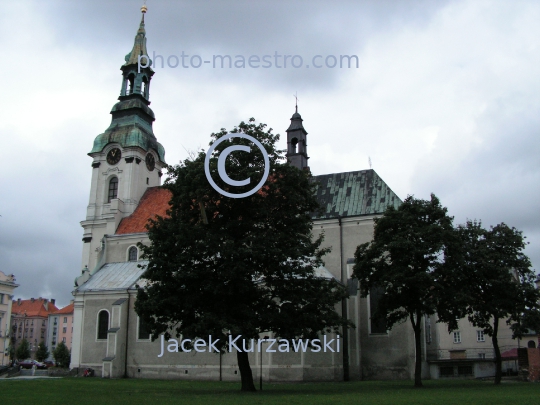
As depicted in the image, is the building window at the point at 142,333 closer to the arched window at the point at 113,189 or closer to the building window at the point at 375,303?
the arched window at the point at 113,189

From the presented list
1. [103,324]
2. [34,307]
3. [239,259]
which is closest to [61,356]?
[103,324]

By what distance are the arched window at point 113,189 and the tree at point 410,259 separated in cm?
2772

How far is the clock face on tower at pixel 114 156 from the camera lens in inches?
1976

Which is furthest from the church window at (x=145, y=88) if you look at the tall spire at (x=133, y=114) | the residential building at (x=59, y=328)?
the residential building at (x=59, y=328)

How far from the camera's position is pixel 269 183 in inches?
1016

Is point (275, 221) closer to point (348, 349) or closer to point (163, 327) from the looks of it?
point (163, 327)

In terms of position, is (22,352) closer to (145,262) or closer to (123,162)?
(123,162)

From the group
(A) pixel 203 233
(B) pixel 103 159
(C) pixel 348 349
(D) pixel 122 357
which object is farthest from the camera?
(B) pixel 103 159

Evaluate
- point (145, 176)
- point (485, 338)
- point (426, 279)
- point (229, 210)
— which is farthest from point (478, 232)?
point (485, 338)

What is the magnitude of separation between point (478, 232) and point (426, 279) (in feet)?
20.6

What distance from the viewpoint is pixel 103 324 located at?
42719 millimetres

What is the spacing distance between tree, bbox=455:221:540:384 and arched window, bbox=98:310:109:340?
26.6 metres

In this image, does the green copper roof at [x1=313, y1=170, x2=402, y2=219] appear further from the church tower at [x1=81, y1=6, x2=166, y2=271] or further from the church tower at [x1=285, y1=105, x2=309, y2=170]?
the church tower at [x1=81, y1=6, x2=166, y2=271]

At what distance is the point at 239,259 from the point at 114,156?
29.6 meters
